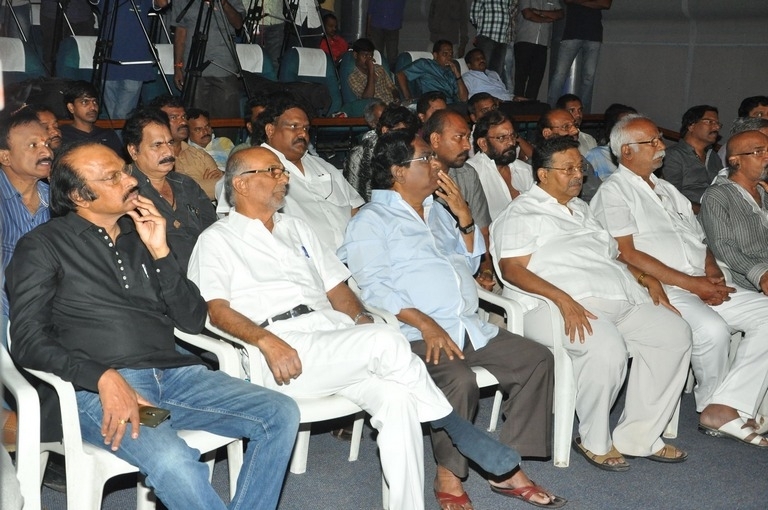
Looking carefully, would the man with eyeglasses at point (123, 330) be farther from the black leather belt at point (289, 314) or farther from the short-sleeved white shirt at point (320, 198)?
the short-sleeved white shirt at point (320, 198)

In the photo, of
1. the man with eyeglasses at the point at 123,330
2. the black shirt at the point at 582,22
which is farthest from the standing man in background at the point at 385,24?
the man with eyeglasses at the point at 123,330

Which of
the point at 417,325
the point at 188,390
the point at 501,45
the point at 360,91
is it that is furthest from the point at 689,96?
the point at 188,390

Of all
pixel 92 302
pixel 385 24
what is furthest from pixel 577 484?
pixel 385 24

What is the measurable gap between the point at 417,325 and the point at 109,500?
45.7 inches

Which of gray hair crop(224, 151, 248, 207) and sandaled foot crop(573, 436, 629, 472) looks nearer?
gray hair crop(224, 151, 248, 207)

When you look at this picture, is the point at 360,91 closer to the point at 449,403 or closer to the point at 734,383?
the point at 734,383

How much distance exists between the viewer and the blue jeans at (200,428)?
224 centimetres

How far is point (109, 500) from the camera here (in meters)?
2.89

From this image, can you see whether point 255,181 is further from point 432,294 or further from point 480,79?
point 480,79

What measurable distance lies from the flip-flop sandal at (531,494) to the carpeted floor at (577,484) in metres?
0.03

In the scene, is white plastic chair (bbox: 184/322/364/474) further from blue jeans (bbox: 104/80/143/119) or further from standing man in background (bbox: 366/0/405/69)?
standing man in background (bbox: 366/0/405/69)

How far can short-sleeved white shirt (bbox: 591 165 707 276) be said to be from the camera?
151 inches

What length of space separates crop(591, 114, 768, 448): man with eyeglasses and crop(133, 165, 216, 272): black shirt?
170 cm

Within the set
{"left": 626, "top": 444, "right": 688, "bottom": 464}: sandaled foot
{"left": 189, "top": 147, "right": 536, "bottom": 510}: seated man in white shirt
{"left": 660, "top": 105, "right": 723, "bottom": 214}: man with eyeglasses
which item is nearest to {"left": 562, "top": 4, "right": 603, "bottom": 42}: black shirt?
{"left": 660, "top": 105, "right": 723, "bottom": 214}: man with eyeglasses
